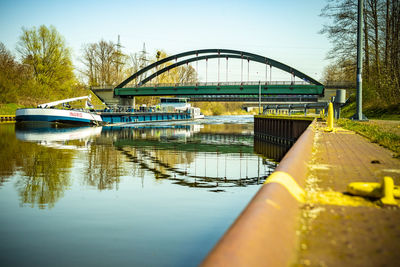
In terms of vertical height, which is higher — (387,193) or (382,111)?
(382,111)

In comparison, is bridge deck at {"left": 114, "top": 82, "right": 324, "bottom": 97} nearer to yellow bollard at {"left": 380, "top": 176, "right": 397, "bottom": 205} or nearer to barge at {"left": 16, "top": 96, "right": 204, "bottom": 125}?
barge at {"left": 16, "top": 96, "right": 204, "bottom": 125}

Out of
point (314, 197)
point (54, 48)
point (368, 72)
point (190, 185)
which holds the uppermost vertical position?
point (54, 48)

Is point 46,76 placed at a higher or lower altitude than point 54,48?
lower

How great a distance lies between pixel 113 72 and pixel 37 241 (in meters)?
79.5

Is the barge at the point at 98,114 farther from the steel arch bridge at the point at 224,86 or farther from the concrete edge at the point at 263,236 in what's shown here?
the concrete edge at the point at 263,236

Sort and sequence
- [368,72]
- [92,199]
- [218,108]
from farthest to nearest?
[218,108]
[368,72]
[92,199]

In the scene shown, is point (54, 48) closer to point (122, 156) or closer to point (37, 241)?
point (122, 156)

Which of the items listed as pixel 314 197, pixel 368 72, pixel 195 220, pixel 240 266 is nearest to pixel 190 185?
pixel 195 220

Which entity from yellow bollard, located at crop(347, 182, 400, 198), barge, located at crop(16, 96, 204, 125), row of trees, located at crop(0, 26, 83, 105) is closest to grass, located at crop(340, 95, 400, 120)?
yellow bollard, located at crop(347, 182, 400, 198)

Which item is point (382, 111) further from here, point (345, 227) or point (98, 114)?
point (98, 114)

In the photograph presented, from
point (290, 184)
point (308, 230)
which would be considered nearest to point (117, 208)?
point (290, 184)

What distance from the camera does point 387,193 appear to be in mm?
3914

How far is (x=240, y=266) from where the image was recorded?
210 centimetres

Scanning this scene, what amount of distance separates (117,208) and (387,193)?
5927 millimetres
